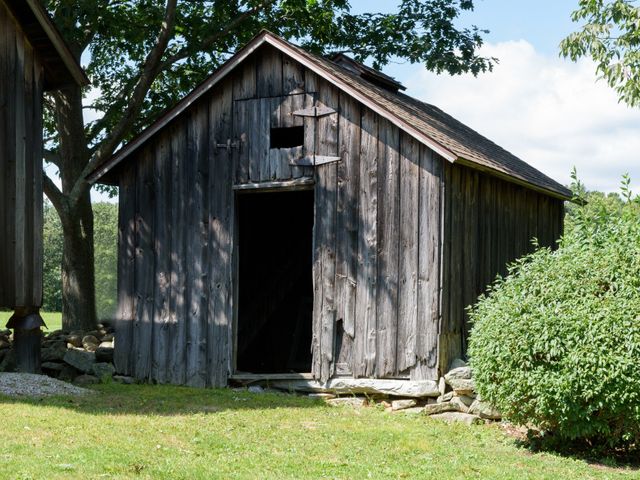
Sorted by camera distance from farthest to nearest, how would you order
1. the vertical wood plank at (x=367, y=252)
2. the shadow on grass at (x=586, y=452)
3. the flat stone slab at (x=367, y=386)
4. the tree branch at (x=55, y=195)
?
the tree branch at (x=55, y=195)
the vertical wood plank at (x=367, y=252)
the flat stone slab at (x=367, y=386)
the shadow on grass at (x=586, y=452)

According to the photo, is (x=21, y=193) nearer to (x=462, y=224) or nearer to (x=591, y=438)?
(x=462, y=224)

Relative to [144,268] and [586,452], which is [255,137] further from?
[586,452]

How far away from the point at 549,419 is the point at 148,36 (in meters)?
17.1

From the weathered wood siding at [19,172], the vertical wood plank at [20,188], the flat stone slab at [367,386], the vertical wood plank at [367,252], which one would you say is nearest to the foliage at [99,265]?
the weathered wood siding at [19,172]

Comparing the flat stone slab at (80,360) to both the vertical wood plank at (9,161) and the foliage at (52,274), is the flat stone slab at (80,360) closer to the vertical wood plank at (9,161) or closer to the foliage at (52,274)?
the vertical wood plank at (9,161)

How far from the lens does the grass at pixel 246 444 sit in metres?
10.6

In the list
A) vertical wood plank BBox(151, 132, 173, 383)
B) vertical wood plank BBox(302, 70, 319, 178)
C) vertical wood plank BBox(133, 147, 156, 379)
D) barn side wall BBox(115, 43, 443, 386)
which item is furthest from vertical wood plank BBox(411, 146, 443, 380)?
vertical wood plank BBox(133, 147, 156, 379)

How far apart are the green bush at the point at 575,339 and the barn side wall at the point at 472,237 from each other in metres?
2.76

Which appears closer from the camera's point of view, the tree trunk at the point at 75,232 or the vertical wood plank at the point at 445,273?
the vertical wood plank at the point at 445,273

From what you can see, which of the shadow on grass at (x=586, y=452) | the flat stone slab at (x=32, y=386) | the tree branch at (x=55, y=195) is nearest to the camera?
the shadow on grass at (x=586, y=452)

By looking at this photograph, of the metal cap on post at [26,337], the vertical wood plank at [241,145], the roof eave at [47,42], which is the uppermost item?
the roof eave at [47,42]

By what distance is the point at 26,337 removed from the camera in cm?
1772

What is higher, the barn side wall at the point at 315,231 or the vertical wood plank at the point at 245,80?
the vertical wood plank at the point at 245,80

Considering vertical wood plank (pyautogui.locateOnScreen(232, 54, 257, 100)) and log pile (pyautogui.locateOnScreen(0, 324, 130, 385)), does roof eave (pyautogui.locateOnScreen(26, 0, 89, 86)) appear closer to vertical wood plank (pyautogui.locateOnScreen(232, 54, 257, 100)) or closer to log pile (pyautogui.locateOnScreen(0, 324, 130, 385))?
vertical wood plank (pyautogui.locateOnScreen(232, 54, 257, 100))
